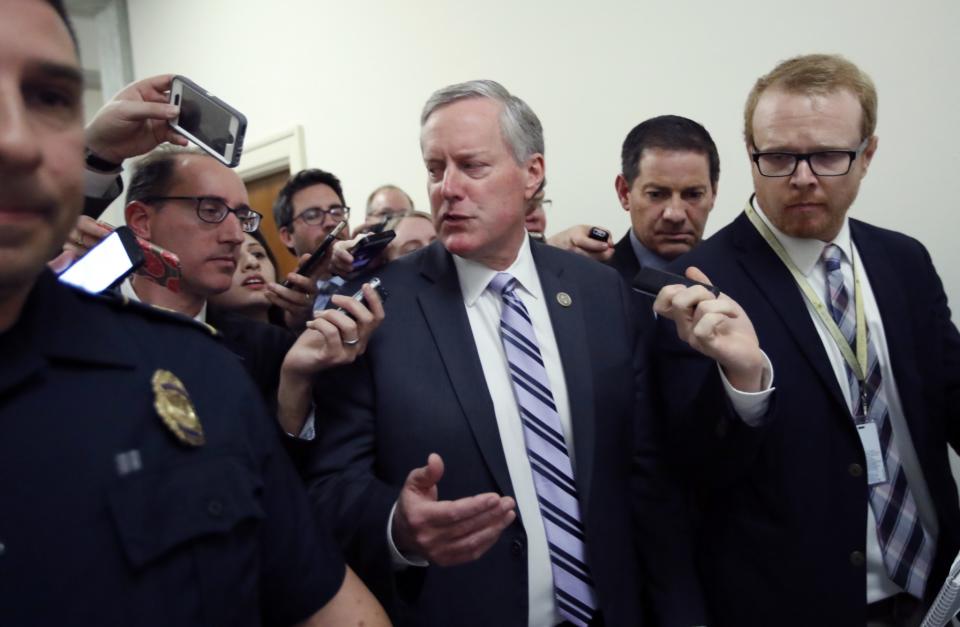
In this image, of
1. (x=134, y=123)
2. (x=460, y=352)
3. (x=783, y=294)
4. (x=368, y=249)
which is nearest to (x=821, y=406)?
(x=783, y=294)

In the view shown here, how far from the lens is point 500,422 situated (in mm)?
1420

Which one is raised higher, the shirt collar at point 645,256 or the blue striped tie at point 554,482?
the shirt collar at point 645,256

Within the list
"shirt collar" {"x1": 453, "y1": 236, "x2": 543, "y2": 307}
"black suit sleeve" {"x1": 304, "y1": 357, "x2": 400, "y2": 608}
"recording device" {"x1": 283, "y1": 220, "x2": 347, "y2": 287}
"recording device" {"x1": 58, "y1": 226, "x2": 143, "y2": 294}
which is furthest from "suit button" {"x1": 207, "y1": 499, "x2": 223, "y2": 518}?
"recording device" {"x1": 283, "y1": 220, "x2": 347, "y2": 287}

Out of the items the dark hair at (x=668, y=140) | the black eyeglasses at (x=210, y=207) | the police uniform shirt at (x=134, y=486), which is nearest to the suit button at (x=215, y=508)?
the police uniform shirt at (x=134, y=486)

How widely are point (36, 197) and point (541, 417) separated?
3.09 feet

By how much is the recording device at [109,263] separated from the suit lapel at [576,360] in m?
0.79

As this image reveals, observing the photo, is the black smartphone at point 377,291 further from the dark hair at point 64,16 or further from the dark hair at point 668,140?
the dark hair at point 668,140

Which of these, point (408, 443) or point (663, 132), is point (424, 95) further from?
point (408, 443)

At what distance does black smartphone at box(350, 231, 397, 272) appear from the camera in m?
1.53

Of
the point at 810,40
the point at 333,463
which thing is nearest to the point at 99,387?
the point at 333,463

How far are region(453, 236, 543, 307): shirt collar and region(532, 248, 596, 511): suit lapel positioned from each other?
2 cm

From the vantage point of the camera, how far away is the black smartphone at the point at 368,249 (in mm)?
1526

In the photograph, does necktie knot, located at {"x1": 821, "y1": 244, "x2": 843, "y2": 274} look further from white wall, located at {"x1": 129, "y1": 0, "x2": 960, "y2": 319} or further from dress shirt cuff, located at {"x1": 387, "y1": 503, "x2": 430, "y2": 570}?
dress shirt cuff, located at {"x1": 387, "y1": 503, "x2": 430, "y2": 570}

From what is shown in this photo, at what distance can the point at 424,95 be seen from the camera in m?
3.65
